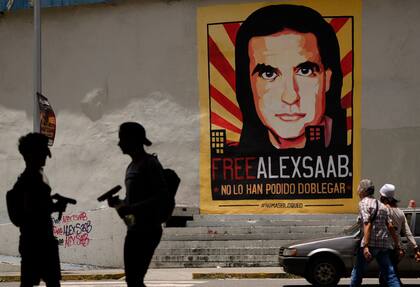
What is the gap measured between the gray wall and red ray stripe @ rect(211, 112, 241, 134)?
50 cm

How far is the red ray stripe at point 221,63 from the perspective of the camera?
1978cm

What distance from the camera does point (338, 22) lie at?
19484 millimetres

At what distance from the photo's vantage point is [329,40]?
64.0 ft

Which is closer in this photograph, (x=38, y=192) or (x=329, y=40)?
(x=38, y=192)

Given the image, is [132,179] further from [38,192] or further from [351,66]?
[351,66]

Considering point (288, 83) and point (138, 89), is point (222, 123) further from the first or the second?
point (138, 89)

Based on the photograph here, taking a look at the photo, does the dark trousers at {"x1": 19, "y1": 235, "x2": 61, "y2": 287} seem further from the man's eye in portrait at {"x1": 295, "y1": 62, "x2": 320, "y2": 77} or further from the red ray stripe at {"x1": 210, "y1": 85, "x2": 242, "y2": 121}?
the man's eye in portrait at {"x1": 295, "y1": 62, "x2": 320, "y2": 77}

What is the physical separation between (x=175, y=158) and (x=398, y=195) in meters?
5.86

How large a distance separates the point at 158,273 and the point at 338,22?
812cm

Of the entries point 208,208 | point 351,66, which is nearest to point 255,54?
point 351,66

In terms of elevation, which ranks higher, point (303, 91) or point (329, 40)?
point (329, 40)

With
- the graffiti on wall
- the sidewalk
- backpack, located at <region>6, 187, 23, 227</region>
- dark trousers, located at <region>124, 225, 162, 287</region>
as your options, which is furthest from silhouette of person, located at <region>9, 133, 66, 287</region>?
the graffiti on wall

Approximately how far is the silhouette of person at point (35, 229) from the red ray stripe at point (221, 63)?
13.9m

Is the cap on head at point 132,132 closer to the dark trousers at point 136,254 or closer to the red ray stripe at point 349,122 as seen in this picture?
the dark trousers at point 136,254
